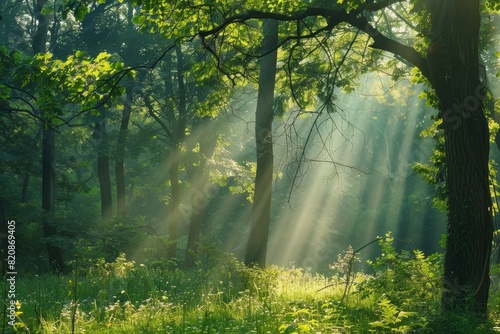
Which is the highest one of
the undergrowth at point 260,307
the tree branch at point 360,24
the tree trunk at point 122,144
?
the tree trunk at point 122,144

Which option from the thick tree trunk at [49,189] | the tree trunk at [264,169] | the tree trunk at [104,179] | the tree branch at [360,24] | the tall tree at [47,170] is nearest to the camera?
the tree branch at [360,24]

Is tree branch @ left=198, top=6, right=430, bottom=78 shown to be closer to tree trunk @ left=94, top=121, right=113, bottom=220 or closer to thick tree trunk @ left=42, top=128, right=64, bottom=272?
thick tree trunk @ left=42, top=128, right=64, bottom=272

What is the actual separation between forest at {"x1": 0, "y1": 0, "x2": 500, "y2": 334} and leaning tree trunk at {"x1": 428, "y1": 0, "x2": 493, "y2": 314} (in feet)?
0.09

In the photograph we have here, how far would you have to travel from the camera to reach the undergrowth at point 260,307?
21.3ft

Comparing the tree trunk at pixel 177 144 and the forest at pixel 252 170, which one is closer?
the forest at pixel 252 170

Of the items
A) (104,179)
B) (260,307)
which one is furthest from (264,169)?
(104,179)

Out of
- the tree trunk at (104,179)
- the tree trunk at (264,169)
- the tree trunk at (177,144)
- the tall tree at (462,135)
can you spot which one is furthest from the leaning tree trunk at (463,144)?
the tree trunk at (104,179)

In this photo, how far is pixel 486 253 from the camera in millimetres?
7977

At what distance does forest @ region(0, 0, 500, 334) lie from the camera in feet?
26.1

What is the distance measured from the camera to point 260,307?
8125 mm

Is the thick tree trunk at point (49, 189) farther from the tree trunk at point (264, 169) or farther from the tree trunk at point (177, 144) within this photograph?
the tree trunk at point (264, 169)

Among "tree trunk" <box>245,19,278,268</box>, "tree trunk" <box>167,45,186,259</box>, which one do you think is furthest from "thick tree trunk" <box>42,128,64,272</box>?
"tree trunk" <box>245,19,278,268</box>

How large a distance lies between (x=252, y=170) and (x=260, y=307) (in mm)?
15122

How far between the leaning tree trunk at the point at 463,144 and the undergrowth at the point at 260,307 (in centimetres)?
61
